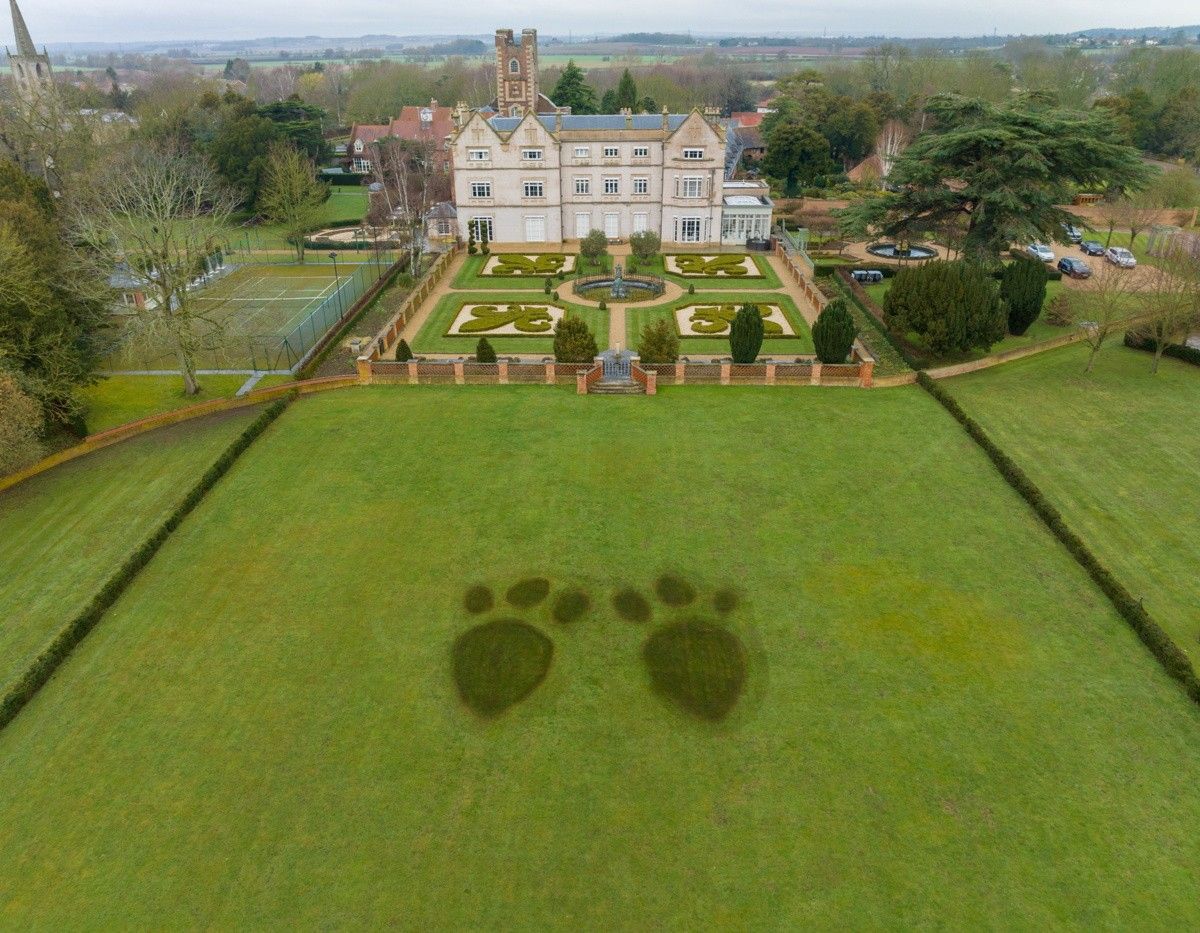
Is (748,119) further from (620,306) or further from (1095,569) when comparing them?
(1095,569)

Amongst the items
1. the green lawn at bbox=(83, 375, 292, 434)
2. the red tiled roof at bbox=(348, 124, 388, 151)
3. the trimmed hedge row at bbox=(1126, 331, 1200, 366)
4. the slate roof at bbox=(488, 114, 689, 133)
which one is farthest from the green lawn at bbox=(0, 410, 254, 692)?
the red tiled roof at bbox=(348, 124, 388, 151)

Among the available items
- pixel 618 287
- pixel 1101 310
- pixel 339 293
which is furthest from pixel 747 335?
pixel 339 293

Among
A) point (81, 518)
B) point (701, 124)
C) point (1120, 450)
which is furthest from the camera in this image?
point (701, 124)

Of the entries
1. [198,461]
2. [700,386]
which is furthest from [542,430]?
[198,461]

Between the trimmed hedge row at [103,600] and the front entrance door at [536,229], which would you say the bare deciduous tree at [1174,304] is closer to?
the front entrance door at [536,229]

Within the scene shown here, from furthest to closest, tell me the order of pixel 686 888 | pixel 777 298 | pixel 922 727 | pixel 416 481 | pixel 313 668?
pixel 777 298, pixel 416 481, pixel 313 668, pixel 922 727, pixel 686 888

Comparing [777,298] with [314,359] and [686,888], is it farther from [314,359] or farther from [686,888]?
[686,888]
